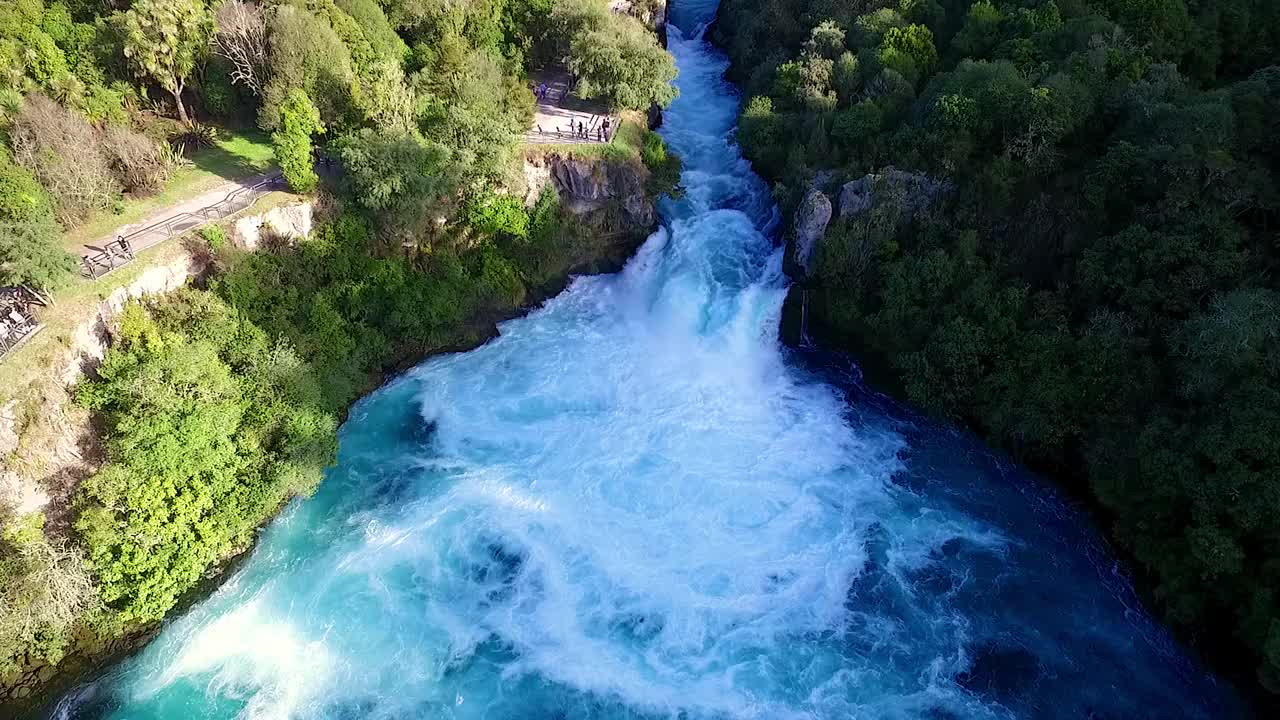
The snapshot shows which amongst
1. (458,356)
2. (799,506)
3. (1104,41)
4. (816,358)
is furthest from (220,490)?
(1104,41)

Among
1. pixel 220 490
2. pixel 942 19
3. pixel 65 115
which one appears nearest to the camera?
pixel 220 490

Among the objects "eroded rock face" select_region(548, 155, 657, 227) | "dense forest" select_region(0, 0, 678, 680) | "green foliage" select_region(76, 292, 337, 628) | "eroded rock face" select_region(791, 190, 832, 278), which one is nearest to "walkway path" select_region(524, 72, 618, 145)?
"dense forest" select_region(0, 0, 678, 680)

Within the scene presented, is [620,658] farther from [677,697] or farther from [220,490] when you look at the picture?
[220,490]

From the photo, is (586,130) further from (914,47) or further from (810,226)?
(914,47)

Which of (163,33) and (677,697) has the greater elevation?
(163,33)

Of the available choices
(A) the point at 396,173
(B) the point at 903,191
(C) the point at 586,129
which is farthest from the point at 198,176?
(B) the point at 903,191

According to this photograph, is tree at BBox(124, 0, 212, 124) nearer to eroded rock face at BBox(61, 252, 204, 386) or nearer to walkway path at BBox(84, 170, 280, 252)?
walkway path at BBox(84, 170, 280, 252)
